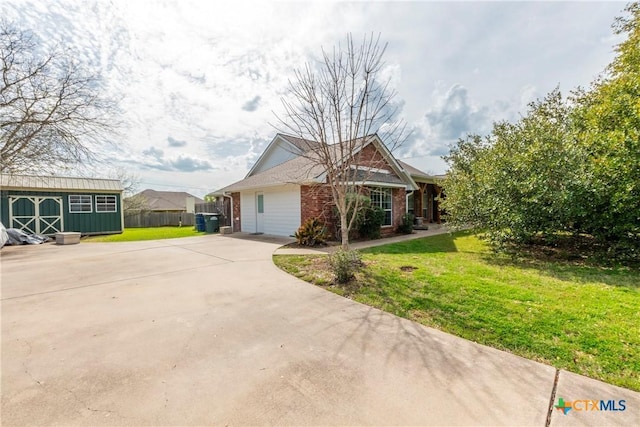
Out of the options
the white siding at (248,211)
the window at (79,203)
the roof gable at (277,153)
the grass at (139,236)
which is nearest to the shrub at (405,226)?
the roof gable at (277,153)

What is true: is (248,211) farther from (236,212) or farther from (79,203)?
(79,203)

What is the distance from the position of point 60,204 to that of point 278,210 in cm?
1363

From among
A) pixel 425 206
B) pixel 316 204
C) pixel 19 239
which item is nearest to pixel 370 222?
pixel 316 204

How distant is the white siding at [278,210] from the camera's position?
41.4ft

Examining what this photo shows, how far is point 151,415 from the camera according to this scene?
2234mm

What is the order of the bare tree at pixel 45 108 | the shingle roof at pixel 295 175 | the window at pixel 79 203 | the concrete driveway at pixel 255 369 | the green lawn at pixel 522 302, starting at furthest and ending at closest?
1. the window at pixel 79 203
2. the shingle roof at pixel 295 175
3. the bare tree at pixel 45 108
4. the green lawn at pixel 522 302
5. the concrete driveway at pixel 255 369

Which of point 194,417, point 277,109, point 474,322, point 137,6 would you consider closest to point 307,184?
point 277,109

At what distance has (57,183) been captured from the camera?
1686cm

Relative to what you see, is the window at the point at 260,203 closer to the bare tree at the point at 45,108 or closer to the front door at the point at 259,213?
the front door at the point at 259,213

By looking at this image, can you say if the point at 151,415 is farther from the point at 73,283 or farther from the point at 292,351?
the point at 73,283

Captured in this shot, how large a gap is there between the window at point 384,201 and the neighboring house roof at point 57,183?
16304mm

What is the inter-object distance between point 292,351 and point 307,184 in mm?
8972

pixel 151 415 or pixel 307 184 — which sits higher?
pixel 307 184

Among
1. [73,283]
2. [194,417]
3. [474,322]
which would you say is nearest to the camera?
A: [194,417]
